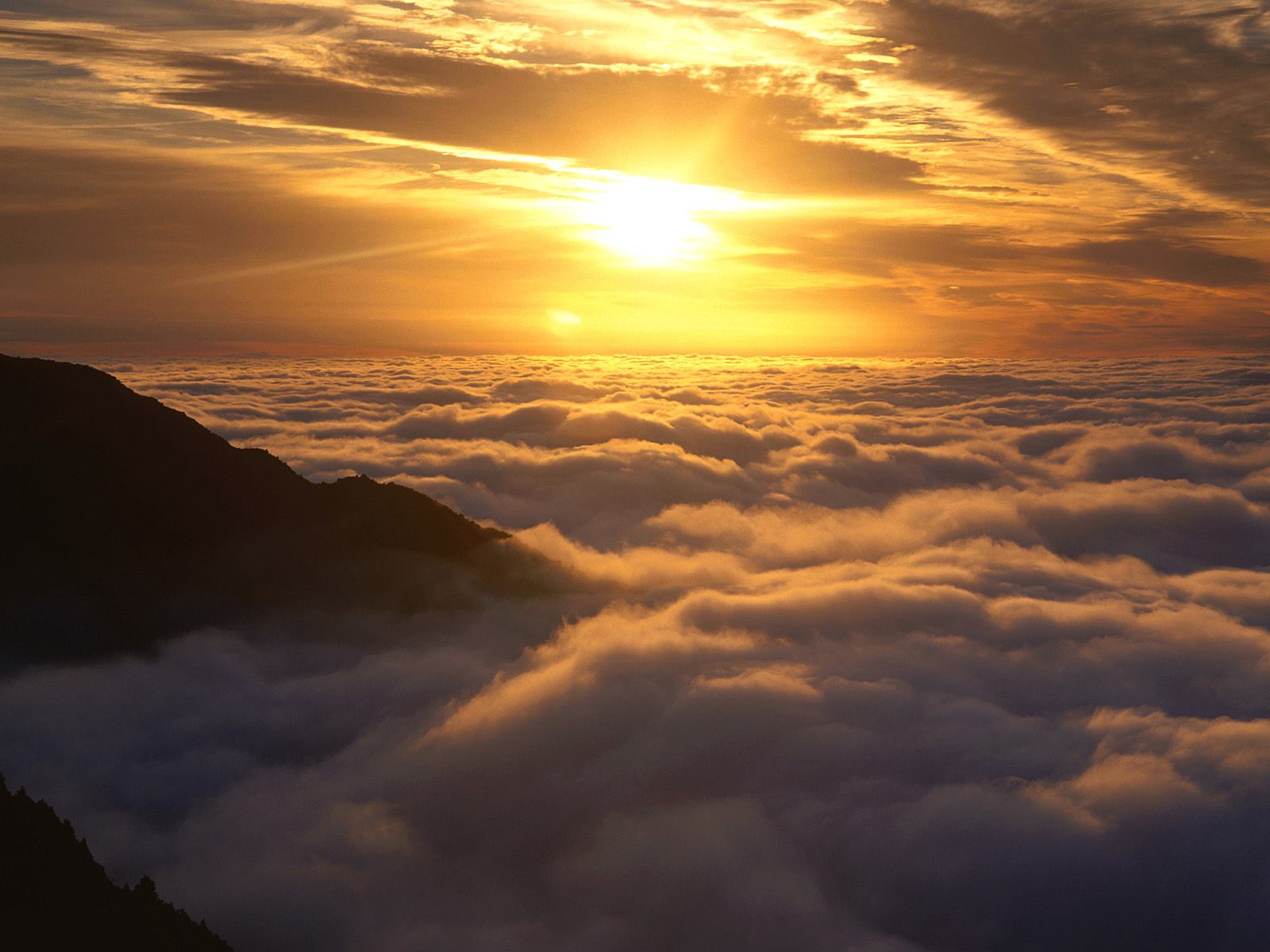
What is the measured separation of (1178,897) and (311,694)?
63.5m

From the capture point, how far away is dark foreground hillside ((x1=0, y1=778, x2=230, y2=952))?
88.4 ft

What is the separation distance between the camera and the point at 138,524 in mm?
62125

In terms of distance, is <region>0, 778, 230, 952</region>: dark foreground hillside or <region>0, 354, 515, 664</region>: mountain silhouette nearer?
<region>0, 778, 230, 952</region>: dark foreground hillside

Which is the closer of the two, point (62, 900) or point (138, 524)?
point (62, 900)

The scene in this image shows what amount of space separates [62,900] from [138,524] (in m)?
39.0

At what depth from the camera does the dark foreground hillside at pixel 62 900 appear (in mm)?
26938

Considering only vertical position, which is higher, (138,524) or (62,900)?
(138,524)

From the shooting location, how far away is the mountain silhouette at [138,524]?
5909 cm

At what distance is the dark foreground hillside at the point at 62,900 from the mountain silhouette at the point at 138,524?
3434 centimetres

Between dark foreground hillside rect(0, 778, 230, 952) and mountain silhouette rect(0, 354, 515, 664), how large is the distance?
34.3m

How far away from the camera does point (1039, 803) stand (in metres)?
61.8

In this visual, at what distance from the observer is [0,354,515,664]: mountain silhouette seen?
59094mm

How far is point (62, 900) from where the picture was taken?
2786cm

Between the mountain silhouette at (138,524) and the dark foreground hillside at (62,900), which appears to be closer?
the dark foreground hillside at (62,900)
